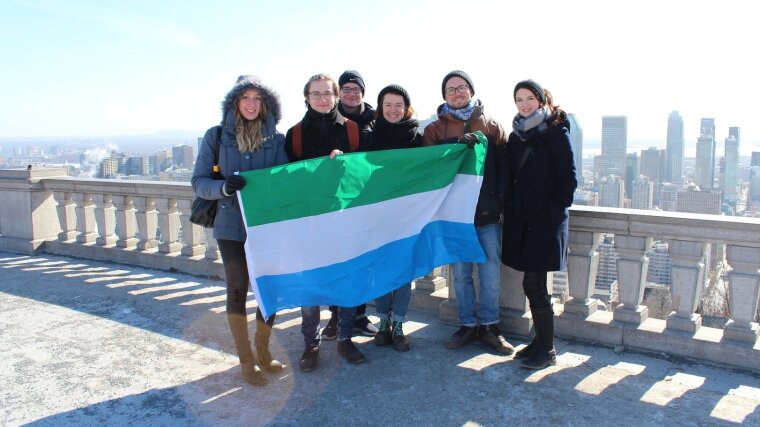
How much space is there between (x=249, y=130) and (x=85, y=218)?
5.09m

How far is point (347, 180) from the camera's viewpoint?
456cm

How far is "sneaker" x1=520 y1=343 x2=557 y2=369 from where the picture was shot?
14.7ft

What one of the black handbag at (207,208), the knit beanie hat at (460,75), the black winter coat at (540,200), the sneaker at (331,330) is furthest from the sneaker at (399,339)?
the knit beanie hat at (460,75)

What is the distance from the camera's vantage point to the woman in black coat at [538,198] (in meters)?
4.35

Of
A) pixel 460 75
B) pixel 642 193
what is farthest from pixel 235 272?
pixel 642 193

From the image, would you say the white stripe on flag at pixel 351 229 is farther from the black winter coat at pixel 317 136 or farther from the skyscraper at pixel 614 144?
the skyscraper at pixel 614 144

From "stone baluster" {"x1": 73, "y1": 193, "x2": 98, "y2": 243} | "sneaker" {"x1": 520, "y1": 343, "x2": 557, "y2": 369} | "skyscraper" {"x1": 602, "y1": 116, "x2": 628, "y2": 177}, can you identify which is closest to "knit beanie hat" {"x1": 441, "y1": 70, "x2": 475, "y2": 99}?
"sneaker" {"x1": 520, "y1": 343, "x2": 557, "y2": 369}

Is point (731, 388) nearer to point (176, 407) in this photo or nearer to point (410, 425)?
point (410, 425)

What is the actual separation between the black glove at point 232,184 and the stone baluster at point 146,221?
392 centimetres

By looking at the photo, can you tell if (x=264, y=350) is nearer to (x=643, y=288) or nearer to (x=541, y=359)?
(x=541, y=359)

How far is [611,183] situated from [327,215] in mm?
34290

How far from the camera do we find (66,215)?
8.45 m

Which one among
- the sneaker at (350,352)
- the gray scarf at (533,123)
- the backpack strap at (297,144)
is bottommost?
the sneaker at (350,352)

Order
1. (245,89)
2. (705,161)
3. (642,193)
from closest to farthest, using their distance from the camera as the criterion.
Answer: (245,89)
(642,193)
(705,161)
